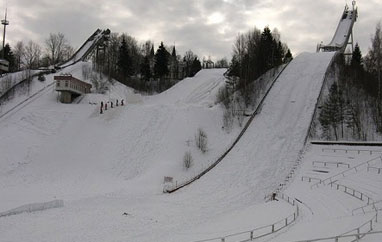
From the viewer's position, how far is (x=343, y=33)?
64250 mm

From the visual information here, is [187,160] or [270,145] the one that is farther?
[270,145]

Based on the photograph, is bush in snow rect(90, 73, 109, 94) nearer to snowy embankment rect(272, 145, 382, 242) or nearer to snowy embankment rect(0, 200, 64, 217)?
snowy embankment rect(0, 200, 64, 217)

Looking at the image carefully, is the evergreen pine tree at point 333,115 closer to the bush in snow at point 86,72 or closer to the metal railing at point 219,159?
the metal railing at point 219,159

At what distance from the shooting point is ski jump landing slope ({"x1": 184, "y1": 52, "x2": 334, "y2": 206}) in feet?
80.3

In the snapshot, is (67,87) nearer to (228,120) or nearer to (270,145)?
(228,120)

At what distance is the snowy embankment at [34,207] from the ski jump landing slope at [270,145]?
8.57 metres

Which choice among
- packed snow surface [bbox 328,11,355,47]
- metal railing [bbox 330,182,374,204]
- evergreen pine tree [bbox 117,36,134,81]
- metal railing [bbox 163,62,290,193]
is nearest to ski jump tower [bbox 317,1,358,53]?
packed snow surface [bbox 328,11,355,47]

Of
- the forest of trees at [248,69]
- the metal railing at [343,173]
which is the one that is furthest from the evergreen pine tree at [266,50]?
the metal railing at [343,173]

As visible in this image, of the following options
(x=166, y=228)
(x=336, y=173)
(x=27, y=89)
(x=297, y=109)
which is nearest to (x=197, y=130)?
(x=297, y=109)

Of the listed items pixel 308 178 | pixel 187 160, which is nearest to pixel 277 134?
pixel 187 160

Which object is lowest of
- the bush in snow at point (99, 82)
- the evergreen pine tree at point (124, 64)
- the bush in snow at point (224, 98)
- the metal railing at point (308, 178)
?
the metal railing at point (308, 178)

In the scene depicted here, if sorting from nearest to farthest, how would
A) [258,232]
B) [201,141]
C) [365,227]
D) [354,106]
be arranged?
[365,227] → [258,232] → [201,141] → [354,106]

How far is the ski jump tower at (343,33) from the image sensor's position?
59000 millimetres

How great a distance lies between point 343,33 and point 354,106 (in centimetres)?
3483
